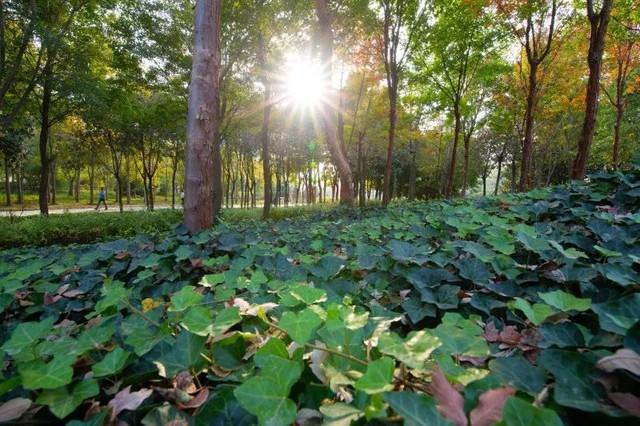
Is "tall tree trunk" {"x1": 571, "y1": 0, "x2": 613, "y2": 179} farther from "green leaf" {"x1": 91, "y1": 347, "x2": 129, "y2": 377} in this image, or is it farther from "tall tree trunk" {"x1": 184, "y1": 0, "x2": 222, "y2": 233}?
"green leaf" {"x1": 91, "y1": 347, "x2": 129, "y2": 377}

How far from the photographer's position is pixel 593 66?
841 centimetres

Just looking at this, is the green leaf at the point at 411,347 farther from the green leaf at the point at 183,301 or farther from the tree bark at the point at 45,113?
the tree bark at the point at 45,113

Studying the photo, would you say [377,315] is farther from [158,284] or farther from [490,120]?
[490,120]

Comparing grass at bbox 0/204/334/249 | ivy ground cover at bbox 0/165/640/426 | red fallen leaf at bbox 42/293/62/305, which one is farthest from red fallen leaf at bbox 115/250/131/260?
grass at bbox 0/204/334/249

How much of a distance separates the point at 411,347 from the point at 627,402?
347 mm

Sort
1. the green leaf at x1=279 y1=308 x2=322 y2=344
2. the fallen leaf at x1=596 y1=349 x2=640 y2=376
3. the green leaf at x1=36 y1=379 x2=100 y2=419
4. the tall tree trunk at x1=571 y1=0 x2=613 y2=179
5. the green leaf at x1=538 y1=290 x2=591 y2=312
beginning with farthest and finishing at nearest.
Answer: the tall tree trunk at x1=571 y1=0 x2=613 y2=179 → the green leaf at x1=538 y1=290 x2=591 y2=312 → the green leaf at x1=279 y1=308 x2=322 y2=344 → the green leaf at x1=36 y1=379 x2=100 y2=419 → the fallen leaf at x1=596 y1=349 x2=640 y2=376

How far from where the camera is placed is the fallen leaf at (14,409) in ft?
2.14

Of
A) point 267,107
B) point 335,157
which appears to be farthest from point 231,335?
point 267,107

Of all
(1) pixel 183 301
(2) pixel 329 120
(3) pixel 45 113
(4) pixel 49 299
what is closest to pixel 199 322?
(1) pixel 183 301

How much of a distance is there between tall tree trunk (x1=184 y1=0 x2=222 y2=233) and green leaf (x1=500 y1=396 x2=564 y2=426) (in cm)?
455

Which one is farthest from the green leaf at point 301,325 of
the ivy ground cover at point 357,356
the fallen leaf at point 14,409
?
the fallen leaf at point 14,409

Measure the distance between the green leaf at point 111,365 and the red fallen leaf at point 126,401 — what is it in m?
0.07

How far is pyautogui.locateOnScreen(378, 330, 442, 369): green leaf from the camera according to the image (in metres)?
0.66

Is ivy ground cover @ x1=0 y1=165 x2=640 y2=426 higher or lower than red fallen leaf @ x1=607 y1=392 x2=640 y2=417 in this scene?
lower
